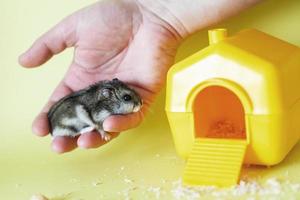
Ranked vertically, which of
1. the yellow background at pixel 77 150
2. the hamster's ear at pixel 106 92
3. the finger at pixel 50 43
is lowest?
the yellow background at pixel 77 150

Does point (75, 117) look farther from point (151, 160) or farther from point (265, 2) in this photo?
point (265, 2)

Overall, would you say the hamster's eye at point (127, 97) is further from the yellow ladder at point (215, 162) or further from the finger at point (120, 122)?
the yellow ladder at point (215, 162)

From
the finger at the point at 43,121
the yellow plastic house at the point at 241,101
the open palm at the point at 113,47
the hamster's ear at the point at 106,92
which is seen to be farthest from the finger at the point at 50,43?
the yellow plastic house at the point at 241,101

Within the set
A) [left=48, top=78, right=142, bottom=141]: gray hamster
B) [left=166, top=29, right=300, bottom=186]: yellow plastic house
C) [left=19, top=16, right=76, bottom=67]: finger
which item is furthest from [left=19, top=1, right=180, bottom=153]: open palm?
[left=166, top=29, right=300, bottom=186]: yellow plastic house

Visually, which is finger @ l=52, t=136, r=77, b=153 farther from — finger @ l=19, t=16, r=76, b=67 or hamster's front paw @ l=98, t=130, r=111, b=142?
finger @ l=19, t=16, r=76, b=67

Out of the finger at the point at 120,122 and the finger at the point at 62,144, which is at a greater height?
the finger at the point at 120,122

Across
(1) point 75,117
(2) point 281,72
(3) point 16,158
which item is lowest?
(3) point 16,158

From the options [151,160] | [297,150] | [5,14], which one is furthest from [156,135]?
[5,14]
